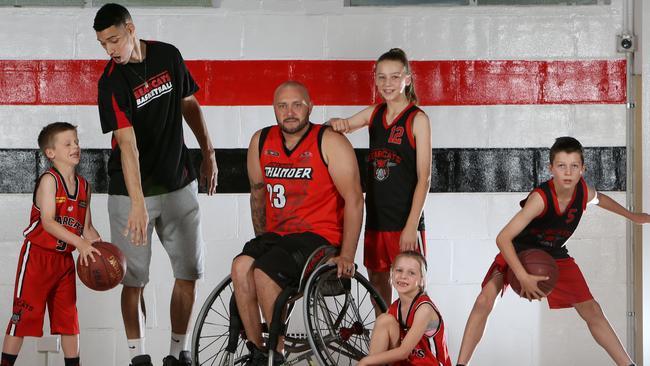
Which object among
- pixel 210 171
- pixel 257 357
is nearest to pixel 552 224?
pixel 257 357

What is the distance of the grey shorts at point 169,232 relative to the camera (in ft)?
14.1

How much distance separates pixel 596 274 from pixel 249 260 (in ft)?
7.27

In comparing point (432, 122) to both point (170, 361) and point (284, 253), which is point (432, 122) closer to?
point (284, 253)

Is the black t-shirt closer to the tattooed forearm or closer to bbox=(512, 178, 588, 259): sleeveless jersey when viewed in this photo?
the tattooed forearm

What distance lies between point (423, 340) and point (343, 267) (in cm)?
47

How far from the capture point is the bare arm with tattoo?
4.22 metres

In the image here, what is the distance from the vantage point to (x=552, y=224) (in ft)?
13.8

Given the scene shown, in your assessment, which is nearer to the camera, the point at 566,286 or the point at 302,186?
the point at 302,186

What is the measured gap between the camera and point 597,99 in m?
5.03

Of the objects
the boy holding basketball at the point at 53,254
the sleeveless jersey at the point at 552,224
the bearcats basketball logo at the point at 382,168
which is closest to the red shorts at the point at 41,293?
the boy holding basketball at the point at 53,254

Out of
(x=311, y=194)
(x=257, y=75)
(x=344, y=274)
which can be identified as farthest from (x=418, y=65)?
(x=344, y=274)

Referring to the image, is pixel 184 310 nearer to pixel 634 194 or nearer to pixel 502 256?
pixel 502 256

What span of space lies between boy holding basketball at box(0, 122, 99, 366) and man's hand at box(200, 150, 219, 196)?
622 millimetres

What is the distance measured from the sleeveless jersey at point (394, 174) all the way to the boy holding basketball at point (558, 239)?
18.4 inches
